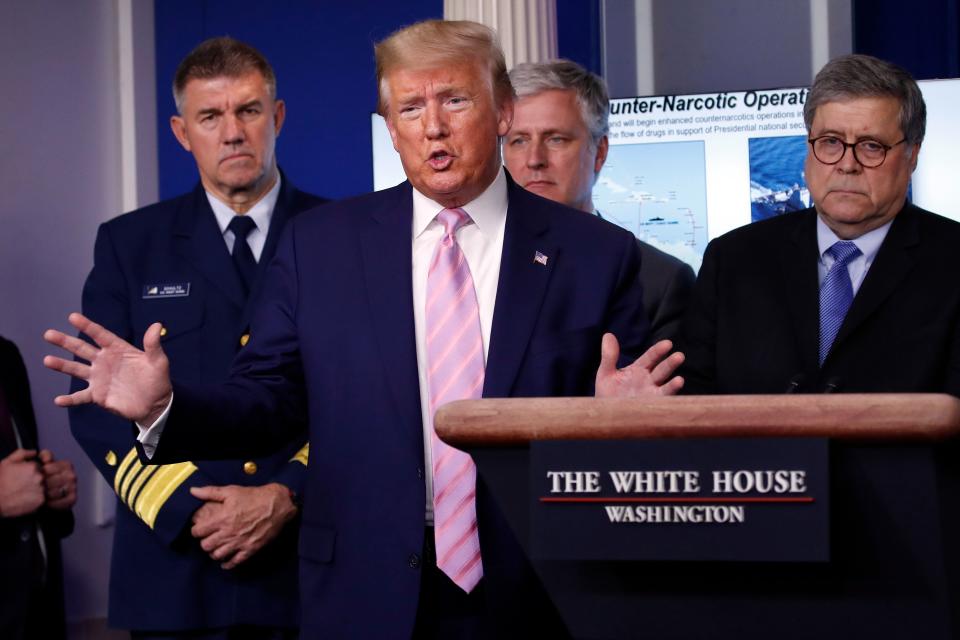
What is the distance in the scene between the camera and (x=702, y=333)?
2537 millimetres

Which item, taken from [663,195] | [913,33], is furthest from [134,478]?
[913,33]

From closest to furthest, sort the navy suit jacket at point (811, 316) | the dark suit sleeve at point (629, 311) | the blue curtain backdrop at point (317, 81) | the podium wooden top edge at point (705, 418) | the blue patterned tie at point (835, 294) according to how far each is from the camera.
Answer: the podium wooden top edge at point (705, 418)
the dark suit sleeve at point (629, 311)
the navy suit jacket at point (811, 316)
the blue patterned tie at point (835, 294)
the blue curtain backdrop at point (317, 81)

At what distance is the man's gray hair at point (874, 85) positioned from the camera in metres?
2.46

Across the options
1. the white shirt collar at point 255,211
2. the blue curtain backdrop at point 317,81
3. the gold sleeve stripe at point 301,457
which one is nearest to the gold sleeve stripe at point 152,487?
the gold sleeve stripe at point 301,457

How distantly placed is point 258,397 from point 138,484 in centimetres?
89

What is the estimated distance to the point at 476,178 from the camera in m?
2.14

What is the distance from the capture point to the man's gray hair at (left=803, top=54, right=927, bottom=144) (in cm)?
246

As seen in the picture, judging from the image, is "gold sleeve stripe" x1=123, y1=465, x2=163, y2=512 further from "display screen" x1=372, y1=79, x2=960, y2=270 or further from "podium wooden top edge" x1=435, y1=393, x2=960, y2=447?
"display screen" x1=372, y1=79, x2=960, y2=270

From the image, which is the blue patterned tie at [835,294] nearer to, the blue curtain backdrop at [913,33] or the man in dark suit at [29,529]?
the man in dark suit at [29,529]

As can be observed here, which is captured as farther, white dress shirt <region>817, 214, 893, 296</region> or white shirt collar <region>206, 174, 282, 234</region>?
white shirt collar <region>206, 174, 282, 234</region>

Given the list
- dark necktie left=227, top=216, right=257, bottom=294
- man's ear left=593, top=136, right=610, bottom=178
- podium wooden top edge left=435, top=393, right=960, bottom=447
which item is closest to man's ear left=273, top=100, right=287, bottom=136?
dark necktie left=227, top=216, right=257, bottom=294

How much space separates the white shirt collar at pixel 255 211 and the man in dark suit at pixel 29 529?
962mm

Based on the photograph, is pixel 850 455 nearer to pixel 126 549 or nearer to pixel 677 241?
pixel 126 549

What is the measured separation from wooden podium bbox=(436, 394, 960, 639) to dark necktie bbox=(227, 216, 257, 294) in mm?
1840
